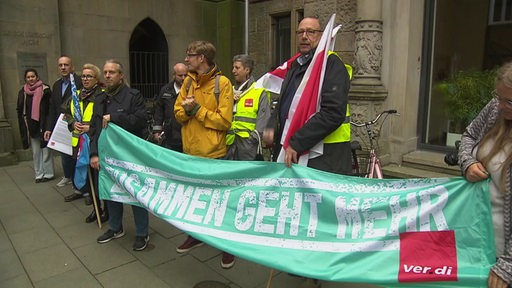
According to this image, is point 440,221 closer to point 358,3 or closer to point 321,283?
point 321,283

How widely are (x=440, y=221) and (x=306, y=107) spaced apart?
122cm

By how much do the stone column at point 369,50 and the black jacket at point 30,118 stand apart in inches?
205

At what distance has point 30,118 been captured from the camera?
6766mm

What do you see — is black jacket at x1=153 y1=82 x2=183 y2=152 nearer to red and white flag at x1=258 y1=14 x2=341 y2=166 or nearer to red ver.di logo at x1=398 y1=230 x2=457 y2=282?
red and white flag at x1=258 y1=14 x2=341 y2=166

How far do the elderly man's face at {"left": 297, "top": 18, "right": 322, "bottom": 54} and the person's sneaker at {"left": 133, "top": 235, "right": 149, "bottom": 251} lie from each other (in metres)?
2.60

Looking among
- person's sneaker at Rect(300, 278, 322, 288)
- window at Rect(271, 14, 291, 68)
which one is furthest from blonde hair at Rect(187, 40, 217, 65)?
window at Rect(271, 14, 291, 68)

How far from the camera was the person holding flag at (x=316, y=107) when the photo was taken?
277 centimetres

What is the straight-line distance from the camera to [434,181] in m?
2.31

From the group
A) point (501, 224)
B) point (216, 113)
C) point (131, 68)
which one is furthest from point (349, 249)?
point (131, 68)

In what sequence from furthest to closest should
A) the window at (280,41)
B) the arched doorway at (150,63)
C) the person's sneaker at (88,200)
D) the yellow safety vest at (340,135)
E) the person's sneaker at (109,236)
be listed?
the arched doorway at (150,63) < the window at (280,41) < the person's sneaker at (88,200) < the person's sneaker at (109,236) < the yellow safety vest at (340,135)

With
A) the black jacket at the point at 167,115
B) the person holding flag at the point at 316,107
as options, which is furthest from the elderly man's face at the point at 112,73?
the person holding flag at the point at 316,107

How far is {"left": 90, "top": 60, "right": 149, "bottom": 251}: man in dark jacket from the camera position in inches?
158

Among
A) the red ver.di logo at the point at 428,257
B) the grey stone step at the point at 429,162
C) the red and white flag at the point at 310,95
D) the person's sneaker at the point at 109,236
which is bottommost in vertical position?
the person's sneaker at the point at 109,236

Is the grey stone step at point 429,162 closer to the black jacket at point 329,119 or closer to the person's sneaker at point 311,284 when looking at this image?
the black jacket at point 329,119
